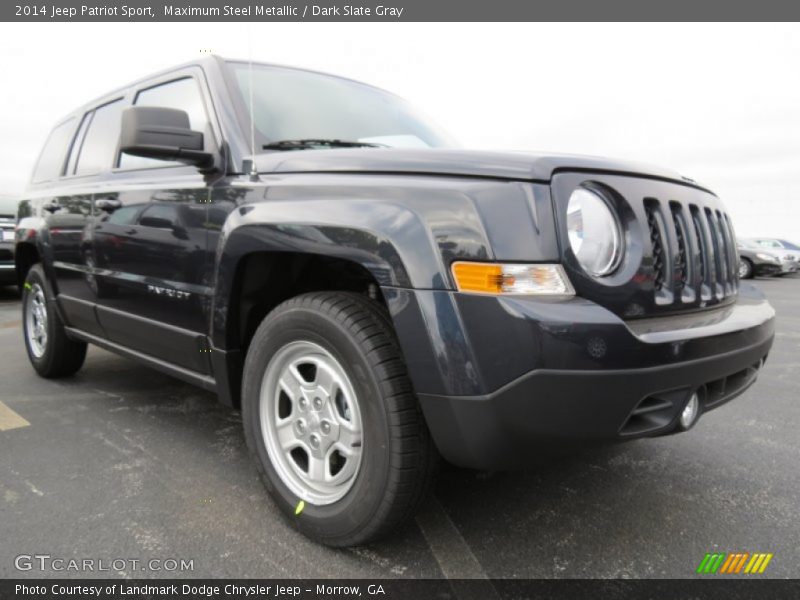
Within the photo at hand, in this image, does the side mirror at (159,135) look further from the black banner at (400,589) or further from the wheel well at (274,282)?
the black banner at (400,589)

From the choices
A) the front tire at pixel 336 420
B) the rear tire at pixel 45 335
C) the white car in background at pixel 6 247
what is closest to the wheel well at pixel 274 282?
the front tire at pixel 336 420

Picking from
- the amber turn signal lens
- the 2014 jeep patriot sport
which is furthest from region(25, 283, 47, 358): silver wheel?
the amber turn signal lens

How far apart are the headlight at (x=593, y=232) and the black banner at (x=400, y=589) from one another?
0.93 meters

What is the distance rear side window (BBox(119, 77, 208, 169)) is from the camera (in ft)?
8.14

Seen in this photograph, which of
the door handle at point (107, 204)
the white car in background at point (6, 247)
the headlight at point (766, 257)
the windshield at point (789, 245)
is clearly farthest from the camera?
the windshield at point (789, 245)

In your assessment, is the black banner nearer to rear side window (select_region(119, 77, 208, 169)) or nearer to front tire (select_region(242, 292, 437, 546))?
front tire (select_region(242, 292, 437, 546))

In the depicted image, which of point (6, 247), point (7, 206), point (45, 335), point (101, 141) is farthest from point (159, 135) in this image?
point (7, 206)

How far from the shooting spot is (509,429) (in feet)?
4.98

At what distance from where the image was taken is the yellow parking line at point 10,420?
2.98 m

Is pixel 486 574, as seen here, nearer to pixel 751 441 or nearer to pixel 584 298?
pixel 584 298

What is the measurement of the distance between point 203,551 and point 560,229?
150cm

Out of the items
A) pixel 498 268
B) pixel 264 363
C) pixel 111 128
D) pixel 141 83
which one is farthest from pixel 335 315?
pixel 111 128

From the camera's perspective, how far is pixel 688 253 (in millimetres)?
1805

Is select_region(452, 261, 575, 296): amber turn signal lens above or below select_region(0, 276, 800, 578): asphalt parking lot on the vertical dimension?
above
